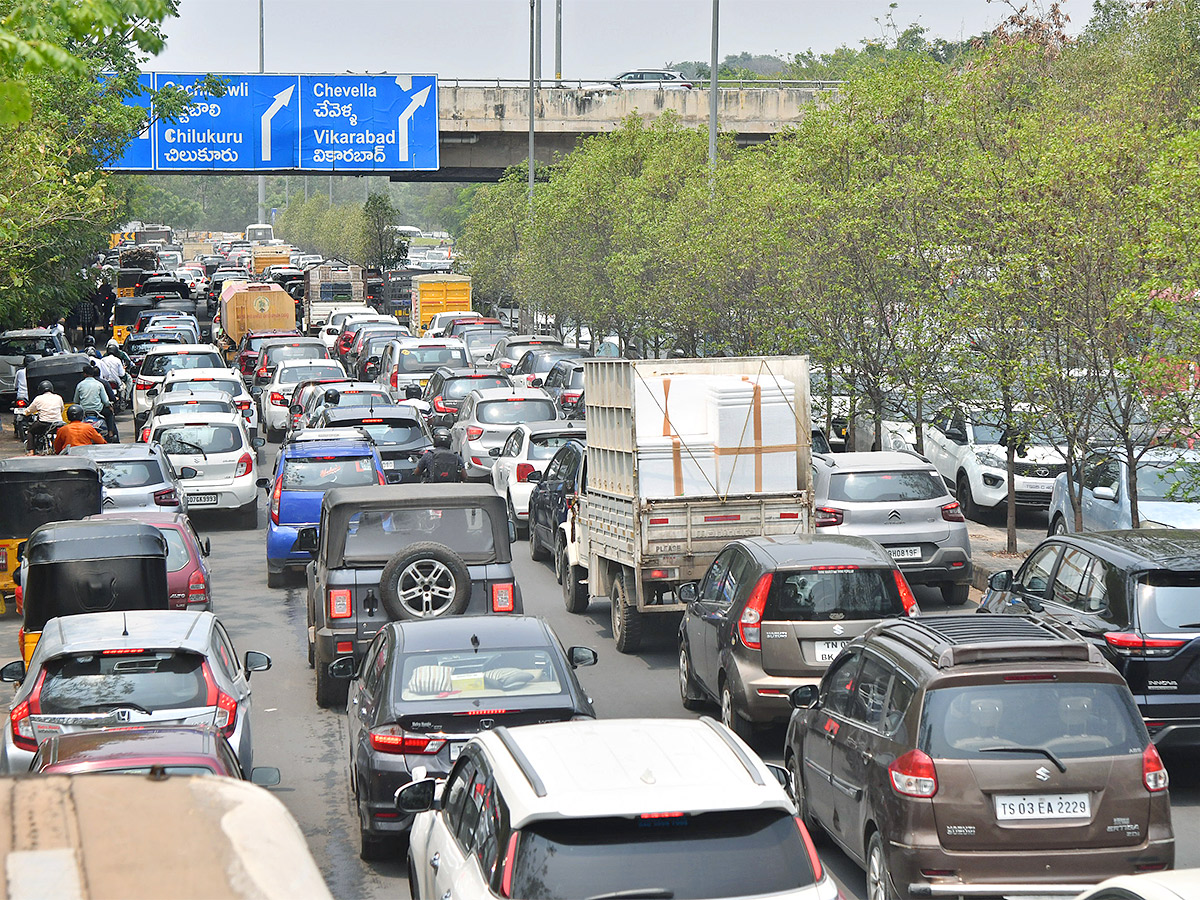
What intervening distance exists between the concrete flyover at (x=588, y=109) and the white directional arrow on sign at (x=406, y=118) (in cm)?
492

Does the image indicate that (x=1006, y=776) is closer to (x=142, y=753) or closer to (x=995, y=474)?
(x=142, y=753)

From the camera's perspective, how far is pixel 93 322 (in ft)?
206

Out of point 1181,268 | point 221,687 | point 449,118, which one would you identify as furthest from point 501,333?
point 221,687

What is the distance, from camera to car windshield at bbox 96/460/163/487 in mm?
20375

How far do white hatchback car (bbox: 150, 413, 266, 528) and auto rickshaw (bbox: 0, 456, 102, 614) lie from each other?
561 centimetres

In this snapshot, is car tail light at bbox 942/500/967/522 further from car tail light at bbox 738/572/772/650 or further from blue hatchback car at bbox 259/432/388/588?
blue hatchback car at bbox 259/432/388/588

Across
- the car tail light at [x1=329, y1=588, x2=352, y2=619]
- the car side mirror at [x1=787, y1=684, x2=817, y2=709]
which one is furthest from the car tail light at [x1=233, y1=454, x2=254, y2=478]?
the car side mirror at [x1=787, y1=684, x2=817, y2=709]

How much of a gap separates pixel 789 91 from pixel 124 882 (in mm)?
47166

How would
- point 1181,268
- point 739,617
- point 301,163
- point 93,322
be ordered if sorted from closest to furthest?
point 739,617, point 1181,268, point 301,163, point 93,322

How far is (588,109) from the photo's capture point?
49531mm

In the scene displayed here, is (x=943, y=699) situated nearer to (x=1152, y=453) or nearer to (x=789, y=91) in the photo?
(x=1152, y=453)

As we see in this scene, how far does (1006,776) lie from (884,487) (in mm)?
9906

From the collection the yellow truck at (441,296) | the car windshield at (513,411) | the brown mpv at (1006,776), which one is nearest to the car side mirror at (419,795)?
the brown mpv at (1006,776)

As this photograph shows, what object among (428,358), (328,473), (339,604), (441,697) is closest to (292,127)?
(428,358)
